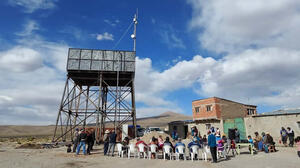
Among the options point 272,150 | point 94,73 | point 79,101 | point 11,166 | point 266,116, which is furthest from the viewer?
point 79,101

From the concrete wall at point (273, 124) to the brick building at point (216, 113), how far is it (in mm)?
2135

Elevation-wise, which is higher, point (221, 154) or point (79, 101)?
point (79, 101)

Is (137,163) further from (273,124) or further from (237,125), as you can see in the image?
(237,125)

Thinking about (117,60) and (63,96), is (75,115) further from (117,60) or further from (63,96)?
(117,60)

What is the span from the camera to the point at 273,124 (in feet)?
68.6

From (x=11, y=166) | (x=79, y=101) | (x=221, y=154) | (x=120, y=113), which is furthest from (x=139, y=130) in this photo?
(x=11, y=166)

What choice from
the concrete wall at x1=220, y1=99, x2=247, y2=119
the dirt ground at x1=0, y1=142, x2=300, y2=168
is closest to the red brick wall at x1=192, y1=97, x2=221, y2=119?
the concrete wall at x1=220, y1=99, x2=247, y2=119

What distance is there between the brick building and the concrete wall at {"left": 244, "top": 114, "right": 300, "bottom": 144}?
2.13 meters

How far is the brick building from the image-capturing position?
2684cm

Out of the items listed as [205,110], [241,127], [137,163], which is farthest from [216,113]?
[137,163]

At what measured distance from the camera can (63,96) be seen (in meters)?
22.0

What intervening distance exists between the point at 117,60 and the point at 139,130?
508 inches

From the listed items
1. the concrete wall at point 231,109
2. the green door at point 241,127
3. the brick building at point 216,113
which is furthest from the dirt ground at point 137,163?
the concrete wall at point 231,109

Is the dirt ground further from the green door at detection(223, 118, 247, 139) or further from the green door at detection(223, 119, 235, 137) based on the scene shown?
the green door at detection(223, 119, 235, 137)
